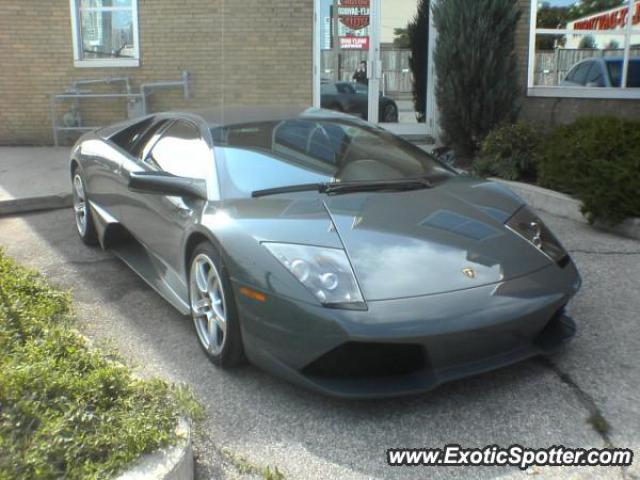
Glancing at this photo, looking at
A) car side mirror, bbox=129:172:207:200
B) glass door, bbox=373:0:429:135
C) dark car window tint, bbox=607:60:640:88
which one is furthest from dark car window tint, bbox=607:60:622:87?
car side mirror, bbox=129:172:207:200

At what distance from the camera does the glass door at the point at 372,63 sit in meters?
9.98

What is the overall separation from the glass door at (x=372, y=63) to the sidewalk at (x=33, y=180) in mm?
3915

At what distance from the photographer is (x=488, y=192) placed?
381cm

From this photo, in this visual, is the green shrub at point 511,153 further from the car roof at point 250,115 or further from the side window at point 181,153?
the side window at point 181,153

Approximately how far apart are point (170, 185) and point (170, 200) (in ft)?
0.84

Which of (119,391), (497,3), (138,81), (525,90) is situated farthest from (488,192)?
(138,81)

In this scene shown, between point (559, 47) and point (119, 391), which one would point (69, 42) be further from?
point (119, 391)

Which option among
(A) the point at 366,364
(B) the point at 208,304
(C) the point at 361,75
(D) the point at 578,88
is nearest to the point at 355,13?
(C) the point at 361,75

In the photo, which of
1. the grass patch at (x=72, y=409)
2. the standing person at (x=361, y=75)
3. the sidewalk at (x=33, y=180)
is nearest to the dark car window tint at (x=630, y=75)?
the standing person at (x=361, y=75)

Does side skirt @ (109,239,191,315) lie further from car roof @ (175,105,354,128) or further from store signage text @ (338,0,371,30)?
store signage text @ (338,0,371,30)

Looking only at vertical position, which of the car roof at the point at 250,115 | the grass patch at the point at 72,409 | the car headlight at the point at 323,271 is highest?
the car roof at the point at 250,115

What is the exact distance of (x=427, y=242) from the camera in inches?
123

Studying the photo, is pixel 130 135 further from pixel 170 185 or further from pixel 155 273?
pixel 170 185

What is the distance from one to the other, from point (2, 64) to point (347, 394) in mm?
9643
